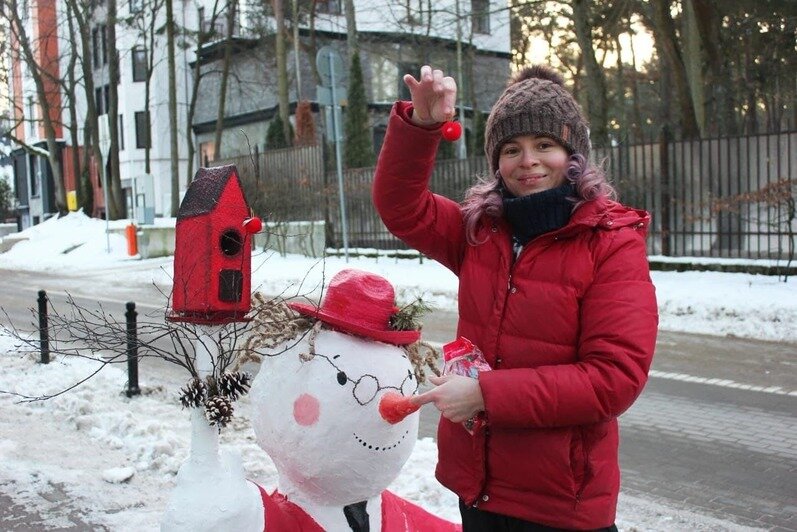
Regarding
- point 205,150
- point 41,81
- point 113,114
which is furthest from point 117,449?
point 205,150

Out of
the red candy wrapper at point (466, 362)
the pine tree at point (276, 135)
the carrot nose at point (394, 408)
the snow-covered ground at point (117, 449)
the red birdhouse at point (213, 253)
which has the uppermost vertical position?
the pine tree at point (276, 135)

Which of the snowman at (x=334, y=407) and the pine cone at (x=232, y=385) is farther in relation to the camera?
the snowman at (x=334, y=407)

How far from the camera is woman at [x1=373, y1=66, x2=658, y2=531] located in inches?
80.8

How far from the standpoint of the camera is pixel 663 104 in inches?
1380

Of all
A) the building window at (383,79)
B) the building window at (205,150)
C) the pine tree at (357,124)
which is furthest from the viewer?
the building window at (205,150)

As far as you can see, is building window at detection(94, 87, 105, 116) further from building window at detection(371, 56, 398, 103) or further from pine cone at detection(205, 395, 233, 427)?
pine cone at detection(205, 395, 233, 427)

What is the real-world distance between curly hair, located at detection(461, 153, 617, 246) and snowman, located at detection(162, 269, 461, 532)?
0.59 meters

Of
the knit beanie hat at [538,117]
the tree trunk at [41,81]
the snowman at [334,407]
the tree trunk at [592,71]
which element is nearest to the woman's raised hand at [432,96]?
the knit beanie hat at [538,117]

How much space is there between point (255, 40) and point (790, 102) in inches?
803

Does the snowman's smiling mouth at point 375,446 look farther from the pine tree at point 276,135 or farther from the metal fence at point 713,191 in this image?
the pine tree at point 276,135

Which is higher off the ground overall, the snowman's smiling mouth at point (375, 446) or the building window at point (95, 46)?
the building window at point (95, 46)

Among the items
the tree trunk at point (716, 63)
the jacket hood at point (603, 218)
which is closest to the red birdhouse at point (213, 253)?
the jacket hood at point (603, 218)

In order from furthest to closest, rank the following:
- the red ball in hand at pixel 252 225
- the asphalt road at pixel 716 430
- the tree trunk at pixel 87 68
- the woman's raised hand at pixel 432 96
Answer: the tree trunk at pixel 87 68 → the asphalt road at pixel 716 430 → the red ball in hand at pixel 252 225 → the woman's raised hand at pixel 432 96

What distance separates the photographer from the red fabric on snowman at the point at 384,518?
2.78 meters
